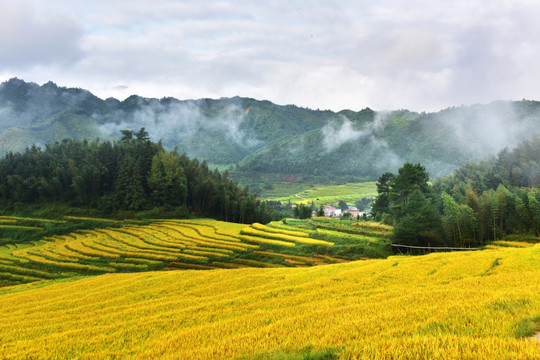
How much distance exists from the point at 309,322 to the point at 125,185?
328ft

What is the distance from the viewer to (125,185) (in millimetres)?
97750

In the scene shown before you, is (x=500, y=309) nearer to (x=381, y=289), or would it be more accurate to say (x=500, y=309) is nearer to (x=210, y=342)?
(x=381, y=289)

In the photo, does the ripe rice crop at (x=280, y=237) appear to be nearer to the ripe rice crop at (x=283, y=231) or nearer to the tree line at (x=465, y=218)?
the ripe rice crop at (x=283, y=231)

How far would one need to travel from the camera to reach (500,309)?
9039 millimetres

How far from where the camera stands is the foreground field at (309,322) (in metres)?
6.66

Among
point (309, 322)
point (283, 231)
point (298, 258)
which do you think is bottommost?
point (298, 258)

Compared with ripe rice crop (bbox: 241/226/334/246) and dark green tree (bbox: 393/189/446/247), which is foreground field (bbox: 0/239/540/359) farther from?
ripe rice crop (bbox: 241/226/334/246)

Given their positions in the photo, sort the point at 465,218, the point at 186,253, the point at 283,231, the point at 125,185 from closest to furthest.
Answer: the point at 186,253 → the point at 465,218 → the point at 283,231 → the point at 125,185

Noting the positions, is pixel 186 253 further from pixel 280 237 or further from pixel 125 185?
pixel 125 185

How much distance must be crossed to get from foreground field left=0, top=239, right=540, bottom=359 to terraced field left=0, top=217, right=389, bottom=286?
2450 cm

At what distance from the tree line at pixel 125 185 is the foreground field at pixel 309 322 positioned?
7863 centimetres

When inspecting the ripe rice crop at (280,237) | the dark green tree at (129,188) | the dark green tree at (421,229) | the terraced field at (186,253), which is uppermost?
the dark green tree at (129,188)

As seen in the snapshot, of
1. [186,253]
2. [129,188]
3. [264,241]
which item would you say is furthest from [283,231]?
[129,188]

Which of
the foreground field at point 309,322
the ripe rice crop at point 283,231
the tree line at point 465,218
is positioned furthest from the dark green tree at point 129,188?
the foreground field at point 309,322
